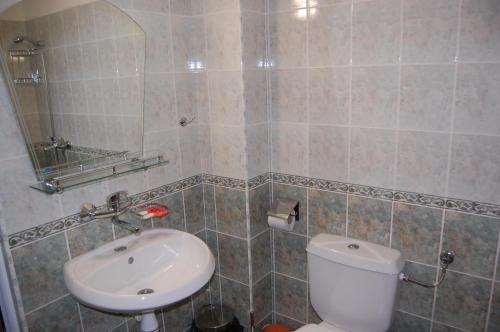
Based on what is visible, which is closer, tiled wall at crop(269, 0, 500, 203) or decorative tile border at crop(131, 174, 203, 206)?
tiled wall at crop(269, 0, 500, 203)

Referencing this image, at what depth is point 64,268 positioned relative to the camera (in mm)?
1490

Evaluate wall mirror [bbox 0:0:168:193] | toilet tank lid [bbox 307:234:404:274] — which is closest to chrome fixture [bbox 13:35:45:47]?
wall mirror [bbox 0:0:168:193]

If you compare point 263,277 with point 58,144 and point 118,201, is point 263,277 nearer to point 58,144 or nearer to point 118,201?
point 118,201

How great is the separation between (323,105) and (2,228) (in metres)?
1.46

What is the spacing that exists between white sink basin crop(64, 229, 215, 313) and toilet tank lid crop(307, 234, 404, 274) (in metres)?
0.54

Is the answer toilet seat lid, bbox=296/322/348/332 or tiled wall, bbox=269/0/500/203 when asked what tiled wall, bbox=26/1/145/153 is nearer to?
tiled wall, bbox=269/0/500/203

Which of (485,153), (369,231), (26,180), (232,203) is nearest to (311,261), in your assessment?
(369,231)

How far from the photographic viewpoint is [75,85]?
59.6 inches

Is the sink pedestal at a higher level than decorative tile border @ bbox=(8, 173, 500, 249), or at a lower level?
lower

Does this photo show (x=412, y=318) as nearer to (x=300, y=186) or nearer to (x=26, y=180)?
(x=300, y=186)

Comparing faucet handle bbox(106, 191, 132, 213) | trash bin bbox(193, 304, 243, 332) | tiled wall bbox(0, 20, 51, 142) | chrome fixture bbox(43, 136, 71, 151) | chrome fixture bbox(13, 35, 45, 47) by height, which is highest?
chrome fixture bbox(13, 35, 45, 47)

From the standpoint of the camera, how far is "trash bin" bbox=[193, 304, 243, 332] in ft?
6.63

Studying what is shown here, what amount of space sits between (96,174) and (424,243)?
1478 mm

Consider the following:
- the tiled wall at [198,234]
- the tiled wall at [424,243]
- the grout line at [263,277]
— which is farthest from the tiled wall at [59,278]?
the tiled wall at [424,243]
